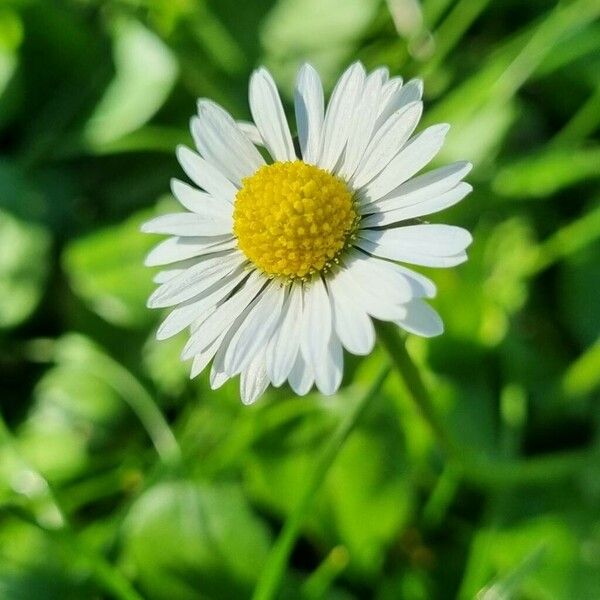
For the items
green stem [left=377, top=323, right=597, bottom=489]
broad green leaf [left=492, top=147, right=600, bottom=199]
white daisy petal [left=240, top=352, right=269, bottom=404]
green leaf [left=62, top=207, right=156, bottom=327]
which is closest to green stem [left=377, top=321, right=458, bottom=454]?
green stem [left=377, top=323, right=597, bottom=489]

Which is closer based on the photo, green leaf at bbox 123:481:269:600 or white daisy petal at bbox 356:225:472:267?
white daisy petal at bbox 356:225:472:267

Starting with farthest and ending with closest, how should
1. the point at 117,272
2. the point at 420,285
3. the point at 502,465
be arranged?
the point at 117,272 → the point at 502,465 → the point at 420,285

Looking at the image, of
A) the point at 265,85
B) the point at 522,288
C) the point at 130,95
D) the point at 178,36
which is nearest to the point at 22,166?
the point at 130,95

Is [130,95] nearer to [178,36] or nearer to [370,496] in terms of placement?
[178,36]

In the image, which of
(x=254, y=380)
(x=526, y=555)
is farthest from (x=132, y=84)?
(x=526, y=555)

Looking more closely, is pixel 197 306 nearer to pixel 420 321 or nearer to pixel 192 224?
pixel 192 224

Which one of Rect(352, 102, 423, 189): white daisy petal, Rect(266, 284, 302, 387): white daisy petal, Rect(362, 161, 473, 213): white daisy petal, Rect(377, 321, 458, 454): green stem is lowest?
Rect(377, 321, 458, 454): green stem

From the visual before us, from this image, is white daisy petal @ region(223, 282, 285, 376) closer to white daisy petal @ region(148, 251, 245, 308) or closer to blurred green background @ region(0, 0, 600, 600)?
white daisy petal @ region(148, 251, 245, 308)
